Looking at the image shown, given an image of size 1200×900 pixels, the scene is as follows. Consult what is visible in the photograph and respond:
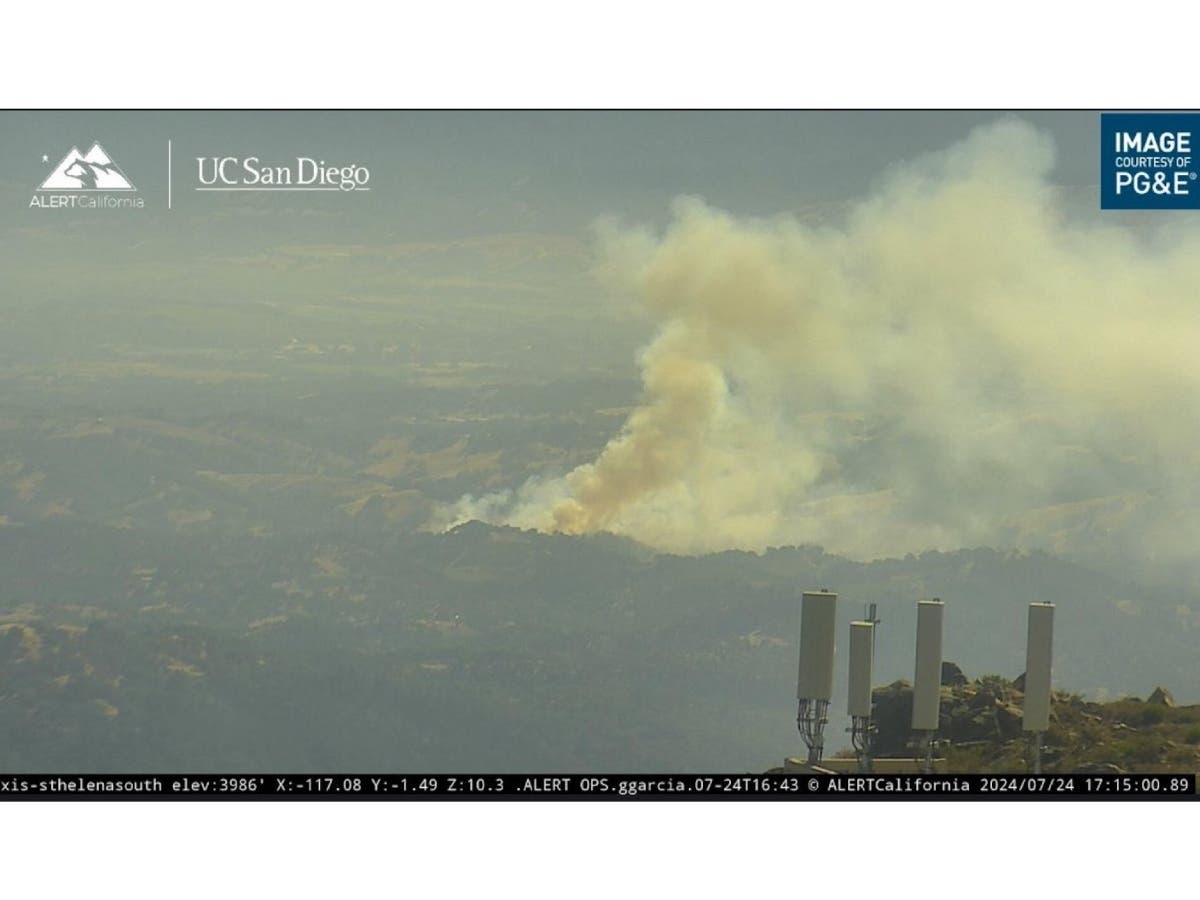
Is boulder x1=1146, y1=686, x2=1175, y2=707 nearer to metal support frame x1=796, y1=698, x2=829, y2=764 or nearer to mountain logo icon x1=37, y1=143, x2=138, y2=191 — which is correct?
metal support frame x1=796, y1=698, x2=829, y2=764

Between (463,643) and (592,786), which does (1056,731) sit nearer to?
(592,786)

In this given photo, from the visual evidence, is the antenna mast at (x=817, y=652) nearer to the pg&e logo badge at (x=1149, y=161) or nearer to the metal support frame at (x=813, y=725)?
the metal support frame at (x=813, y=725)

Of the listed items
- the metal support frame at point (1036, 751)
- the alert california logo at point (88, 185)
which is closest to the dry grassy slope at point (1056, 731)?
the metal support frame at point (1036, 751)

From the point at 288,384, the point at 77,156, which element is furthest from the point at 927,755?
the point at 77,156

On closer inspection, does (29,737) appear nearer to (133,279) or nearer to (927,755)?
(133,279)

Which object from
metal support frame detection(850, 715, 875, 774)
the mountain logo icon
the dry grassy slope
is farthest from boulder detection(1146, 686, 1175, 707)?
the mountain logo icon

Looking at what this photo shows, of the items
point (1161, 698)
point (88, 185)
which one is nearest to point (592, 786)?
point (1161, 698)
